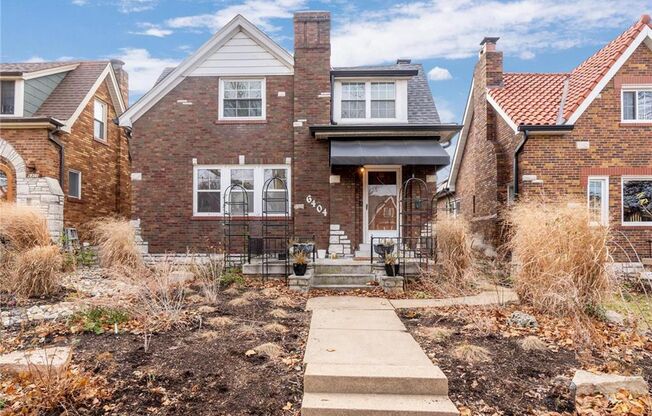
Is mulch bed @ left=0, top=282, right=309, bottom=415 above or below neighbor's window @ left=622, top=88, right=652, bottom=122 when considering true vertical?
below

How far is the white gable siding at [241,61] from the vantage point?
43.2 feet

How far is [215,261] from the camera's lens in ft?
35.6

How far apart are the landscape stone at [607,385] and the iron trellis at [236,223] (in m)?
9.59

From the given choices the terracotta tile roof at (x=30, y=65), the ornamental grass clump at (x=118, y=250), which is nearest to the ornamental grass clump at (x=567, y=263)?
the ornamental grass clump at (x=118, y=250)

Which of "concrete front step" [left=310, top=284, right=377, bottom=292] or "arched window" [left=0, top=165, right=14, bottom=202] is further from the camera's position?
"arched window" [left=0, top=165, right=14, bottom=202]

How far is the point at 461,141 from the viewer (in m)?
18.1

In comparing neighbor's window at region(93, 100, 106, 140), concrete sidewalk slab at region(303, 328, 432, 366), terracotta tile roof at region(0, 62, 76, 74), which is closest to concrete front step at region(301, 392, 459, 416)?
concrete sidewalk slab at region(303, 328, 432, 366)

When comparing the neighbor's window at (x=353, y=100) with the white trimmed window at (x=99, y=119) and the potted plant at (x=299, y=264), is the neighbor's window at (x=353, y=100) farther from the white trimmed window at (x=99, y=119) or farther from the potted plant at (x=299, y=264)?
the white trimmed window at (x=99, y=119)

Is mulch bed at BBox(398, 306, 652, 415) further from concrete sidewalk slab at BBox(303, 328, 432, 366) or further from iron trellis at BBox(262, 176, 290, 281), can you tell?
iron trellis at BBox(262, 176, 290, 281)

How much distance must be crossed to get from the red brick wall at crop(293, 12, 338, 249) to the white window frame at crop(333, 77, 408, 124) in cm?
55

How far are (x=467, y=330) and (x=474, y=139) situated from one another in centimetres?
1202

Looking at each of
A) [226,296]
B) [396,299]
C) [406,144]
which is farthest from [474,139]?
[226,296]

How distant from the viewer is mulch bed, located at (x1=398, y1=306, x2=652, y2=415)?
154 inches

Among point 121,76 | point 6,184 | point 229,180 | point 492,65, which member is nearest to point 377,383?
point 229,180
